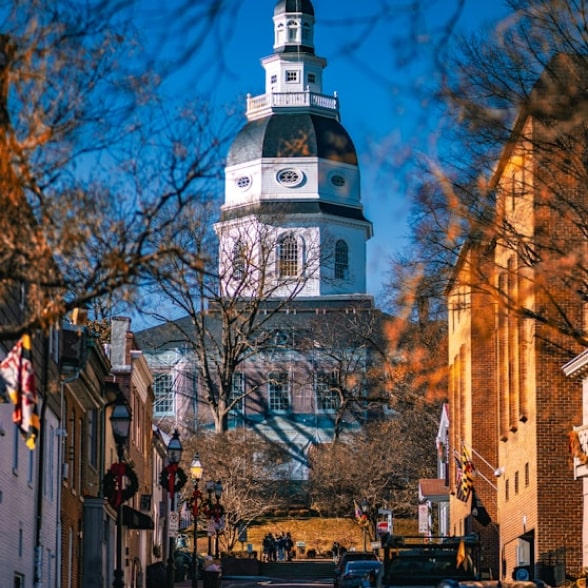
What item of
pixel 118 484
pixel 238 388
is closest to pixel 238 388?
pixel 238 388

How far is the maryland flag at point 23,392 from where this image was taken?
17484mm

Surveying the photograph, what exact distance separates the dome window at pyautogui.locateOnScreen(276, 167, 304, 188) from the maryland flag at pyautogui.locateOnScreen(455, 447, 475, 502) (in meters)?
61.7

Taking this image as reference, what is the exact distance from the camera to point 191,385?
99.4m

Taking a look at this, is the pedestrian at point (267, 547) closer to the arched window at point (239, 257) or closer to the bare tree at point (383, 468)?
the bare tree at point (383, 468)

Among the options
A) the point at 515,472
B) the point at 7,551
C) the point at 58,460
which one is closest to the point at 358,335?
the point at 515,472

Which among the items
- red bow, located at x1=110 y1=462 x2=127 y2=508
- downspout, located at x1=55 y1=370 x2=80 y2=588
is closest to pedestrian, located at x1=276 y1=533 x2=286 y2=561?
downspout, located at x1=55 y1=370 x2=80 y2=588

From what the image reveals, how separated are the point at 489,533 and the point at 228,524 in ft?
79.0

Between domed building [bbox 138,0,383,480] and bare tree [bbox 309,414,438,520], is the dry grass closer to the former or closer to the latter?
bare tree [bbox 309,414,438,520]

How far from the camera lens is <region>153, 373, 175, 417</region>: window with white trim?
100062 millimetres

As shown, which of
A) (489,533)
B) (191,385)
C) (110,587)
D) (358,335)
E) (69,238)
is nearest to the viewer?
(69,238)

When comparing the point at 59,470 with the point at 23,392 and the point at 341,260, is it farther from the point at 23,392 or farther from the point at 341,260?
the point at 341,260

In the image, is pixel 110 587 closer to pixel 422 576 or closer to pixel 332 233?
pixel 422 576

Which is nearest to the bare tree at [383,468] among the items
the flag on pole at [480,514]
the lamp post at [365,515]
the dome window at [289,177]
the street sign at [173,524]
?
the lamp post at [365,515]

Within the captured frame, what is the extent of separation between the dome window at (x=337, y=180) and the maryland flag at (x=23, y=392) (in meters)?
97.1
